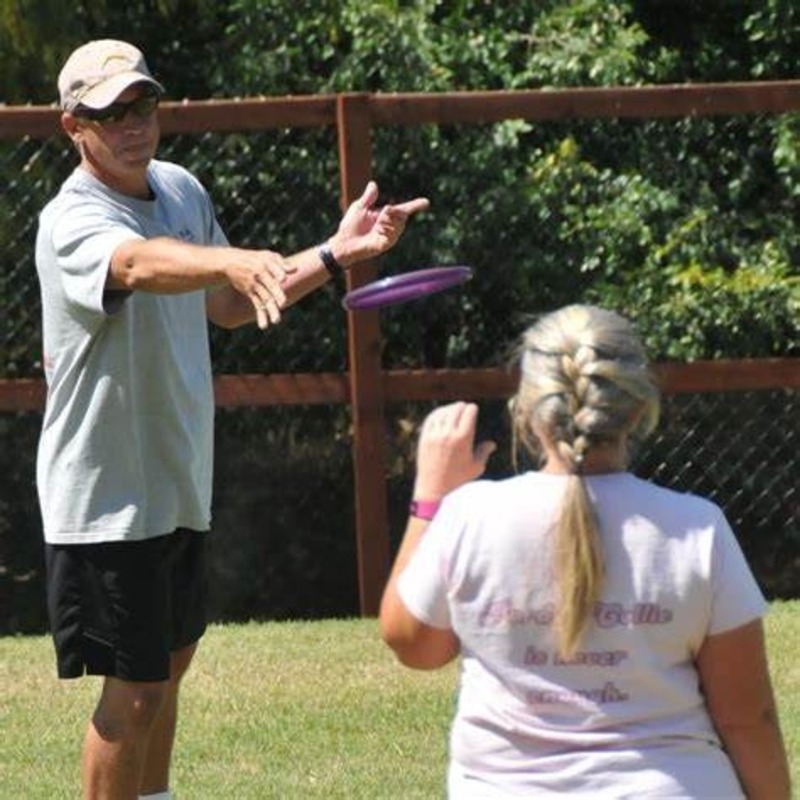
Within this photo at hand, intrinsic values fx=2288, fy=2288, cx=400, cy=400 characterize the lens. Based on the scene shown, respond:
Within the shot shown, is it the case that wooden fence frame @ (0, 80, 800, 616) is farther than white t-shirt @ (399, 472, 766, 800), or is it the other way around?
wooden fence frame @ (0, 80, 800, 616)

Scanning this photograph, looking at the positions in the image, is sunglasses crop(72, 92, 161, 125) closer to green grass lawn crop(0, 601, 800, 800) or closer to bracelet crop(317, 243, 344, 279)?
bracelet crop(317, 243, 344, 279)

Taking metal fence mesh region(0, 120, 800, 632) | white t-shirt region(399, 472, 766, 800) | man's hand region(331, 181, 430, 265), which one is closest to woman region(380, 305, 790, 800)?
white t-shirt region(399, 472, 766, 800)

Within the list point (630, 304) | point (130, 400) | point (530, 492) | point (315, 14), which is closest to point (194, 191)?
point (130, 400)

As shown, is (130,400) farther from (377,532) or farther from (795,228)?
(795,228)

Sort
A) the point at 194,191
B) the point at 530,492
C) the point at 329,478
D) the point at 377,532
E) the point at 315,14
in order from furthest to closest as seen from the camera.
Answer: the point at 315,14 < the point at 329,478 < the point at 377,532 < the point at 194,191 < the point at 530,492

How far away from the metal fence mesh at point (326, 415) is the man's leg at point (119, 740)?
183 inches

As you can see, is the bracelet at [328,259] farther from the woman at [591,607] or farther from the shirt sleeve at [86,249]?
the woman at [591,607]

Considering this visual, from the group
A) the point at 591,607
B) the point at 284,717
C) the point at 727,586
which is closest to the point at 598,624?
the point at 591,607

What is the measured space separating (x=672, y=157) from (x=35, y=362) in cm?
302

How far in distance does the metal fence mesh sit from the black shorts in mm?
4600

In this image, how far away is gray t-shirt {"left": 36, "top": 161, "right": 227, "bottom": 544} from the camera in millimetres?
5359

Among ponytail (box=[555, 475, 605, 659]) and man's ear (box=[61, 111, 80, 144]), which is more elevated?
man's ear (box=[61, 111, 80, 144])

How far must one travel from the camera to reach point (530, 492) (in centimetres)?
349

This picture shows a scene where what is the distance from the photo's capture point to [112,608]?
17.7 ft
